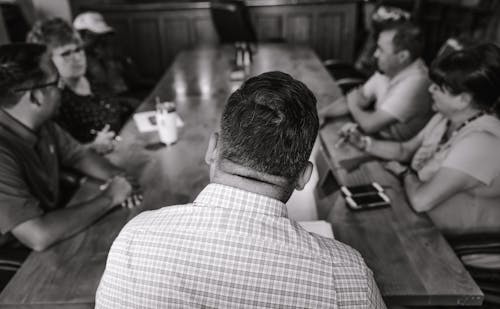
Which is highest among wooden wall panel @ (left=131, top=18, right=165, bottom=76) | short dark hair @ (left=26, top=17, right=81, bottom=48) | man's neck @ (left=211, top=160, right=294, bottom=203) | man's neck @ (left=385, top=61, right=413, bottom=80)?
short dark hair @ (left=26, top=17, right=81, bottom=48)

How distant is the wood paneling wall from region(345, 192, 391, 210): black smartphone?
13.1 ft

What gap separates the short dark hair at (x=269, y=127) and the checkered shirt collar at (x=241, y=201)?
60 mm

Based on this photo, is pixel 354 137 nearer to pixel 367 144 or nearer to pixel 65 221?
pixel 367 144

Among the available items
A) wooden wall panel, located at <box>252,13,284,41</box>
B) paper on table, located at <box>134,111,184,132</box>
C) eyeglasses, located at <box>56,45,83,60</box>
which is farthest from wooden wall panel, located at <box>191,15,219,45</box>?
paper on table, located at <box>134,111,184,132</box>

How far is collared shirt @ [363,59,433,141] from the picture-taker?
221 centimetres

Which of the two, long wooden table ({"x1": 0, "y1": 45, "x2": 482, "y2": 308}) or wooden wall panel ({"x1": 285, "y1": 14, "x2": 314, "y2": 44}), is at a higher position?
wooden wall panel ({"x1": 285, "y1": 14, "x2": 314, "y2": 44})

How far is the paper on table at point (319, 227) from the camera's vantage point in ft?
4.09

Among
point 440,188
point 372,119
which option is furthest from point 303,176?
point 372,119

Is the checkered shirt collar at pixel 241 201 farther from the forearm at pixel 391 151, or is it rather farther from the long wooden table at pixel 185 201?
the forearm at pixel 391 151

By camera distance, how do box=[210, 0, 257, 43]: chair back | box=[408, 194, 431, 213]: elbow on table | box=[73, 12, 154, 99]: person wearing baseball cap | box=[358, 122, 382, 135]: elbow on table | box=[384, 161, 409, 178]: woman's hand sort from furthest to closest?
box=[210, 0, 257, 43]: chair back, box=[73, 12, 154, 99]: person wearing baseball cap, box=[358, 122, 382, 135]: elbow on table, box=[384, 161, 409, 178]: woman's hand, box=[408, 194, 431, 213]: elbow on table

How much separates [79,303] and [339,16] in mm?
4975

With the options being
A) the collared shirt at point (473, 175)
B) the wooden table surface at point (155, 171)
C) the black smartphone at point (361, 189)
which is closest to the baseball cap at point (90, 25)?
the wooden table surface at point (155, 171)

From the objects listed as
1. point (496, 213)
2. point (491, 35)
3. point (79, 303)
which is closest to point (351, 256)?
point (79, 303)

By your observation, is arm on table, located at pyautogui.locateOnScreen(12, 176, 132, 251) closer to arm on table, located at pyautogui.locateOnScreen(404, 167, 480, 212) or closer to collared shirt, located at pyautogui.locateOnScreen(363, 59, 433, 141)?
arm on table, located at pyautogui.locateOnScreen(404, 167, 480, 212)
